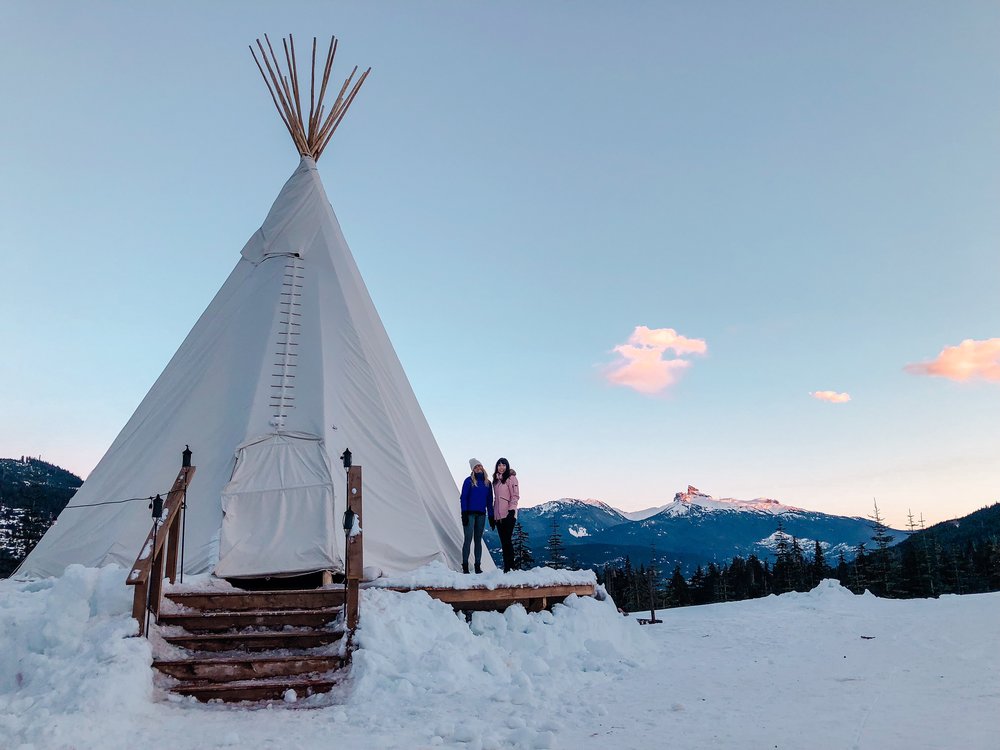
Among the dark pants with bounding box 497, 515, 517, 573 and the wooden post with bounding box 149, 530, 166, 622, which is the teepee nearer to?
the dark pants with bounding box 497, 515, 517, 573

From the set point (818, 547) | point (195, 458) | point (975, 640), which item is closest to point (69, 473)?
point (818, 547)

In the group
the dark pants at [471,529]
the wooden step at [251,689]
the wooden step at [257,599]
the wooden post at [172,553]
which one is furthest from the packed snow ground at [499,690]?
the dark pants at [471,529]

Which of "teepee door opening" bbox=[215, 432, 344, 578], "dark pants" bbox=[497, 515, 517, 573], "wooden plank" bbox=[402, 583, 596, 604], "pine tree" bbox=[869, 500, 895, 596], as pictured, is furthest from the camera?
"pine tree" bbox=[869, 500, 895, 596]

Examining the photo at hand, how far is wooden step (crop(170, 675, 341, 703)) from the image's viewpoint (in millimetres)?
4934

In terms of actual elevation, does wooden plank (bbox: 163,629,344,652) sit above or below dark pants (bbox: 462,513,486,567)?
below

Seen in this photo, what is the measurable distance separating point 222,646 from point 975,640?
804 cm

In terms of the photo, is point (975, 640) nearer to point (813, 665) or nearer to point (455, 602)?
point (813, 665)

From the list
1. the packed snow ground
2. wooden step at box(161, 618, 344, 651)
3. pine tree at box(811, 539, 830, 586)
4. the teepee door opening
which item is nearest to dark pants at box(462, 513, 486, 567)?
the teepee door opening

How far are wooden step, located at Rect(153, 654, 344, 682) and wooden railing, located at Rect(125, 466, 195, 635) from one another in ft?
1.28

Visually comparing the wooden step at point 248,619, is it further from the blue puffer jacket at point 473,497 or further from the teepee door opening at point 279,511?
the blue puffer jacket at point 473,497

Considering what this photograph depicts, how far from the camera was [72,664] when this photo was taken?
4551mm

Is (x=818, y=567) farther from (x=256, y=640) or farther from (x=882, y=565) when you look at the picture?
(x=256, y=640)

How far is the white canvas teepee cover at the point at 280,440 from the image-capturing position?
25.4 ft

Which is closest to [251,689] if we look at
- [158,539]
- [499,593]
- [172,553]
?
[158,539]
